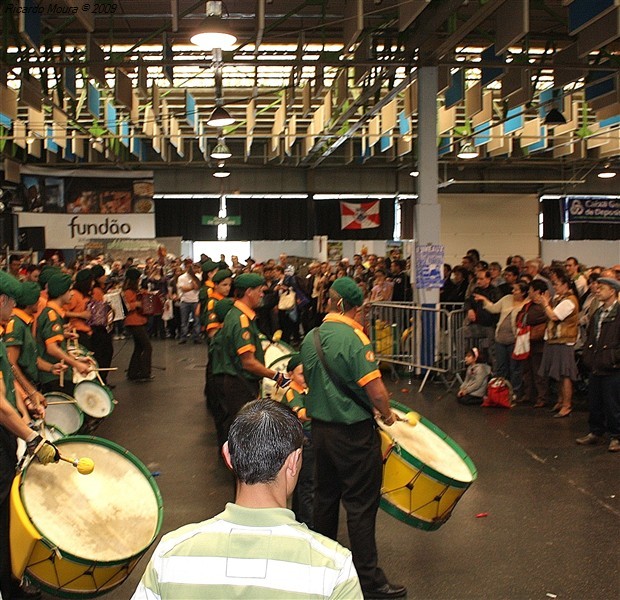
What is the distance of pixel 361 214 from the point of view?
30.4 metres

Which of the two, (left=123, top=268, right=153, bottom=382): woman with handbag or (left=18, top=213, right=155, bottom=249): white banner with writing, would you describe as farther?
(left=18, top=213, right=155, bottom=249): white banner with writing

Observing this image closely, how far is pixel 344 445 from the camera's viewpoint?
5090 mm

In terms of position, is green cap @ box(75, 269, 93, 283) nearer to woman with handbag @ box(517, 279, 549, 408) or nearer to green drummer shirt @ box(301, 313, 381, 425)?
woman with handbag @ box(517, 279, 549, 408)

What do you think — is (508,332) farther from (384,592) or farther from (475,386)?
(384,592)

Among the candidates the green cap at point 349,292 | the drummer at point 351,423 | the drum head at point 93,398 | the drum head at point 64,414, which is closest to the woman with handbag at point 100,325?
the drum head at point 93,398

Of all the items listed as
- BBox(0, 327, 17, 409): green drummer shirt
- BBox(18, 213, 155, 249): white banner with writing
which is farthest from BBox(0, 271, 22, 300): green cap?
BBox(18, 213, 155, 249): white banner with writing

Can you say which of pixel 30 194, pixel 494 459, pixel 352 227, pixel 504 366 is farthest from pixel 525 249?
pixel 494 459

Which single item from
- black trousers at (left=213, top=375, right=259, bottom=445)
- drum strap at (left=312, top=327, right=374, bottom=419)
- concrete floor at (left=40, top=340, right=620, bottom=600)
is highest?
drum strap at (left=312, top=327, right=374, bottom=419)

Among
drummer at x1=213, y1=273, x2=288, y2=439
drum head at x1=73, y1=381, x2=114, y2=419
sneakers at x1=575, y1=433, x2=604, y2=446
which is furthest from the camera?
sneakers at x1=575, y1=433, x2=604, y2=446

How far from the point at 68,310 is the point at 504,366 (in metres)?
5.82

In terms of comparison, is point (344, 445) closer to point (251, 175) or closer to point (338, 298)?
point (338, 298)

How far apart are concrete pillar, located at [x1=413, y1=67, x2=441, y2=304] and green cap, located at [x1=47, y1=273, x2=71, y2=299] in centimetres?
733

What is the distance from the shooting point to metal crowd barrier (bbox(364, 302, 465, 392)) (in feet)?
44.6

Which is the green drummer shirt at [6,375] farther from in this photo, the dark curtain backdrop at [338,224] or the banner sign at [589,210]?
the banner sign at [589,210]
